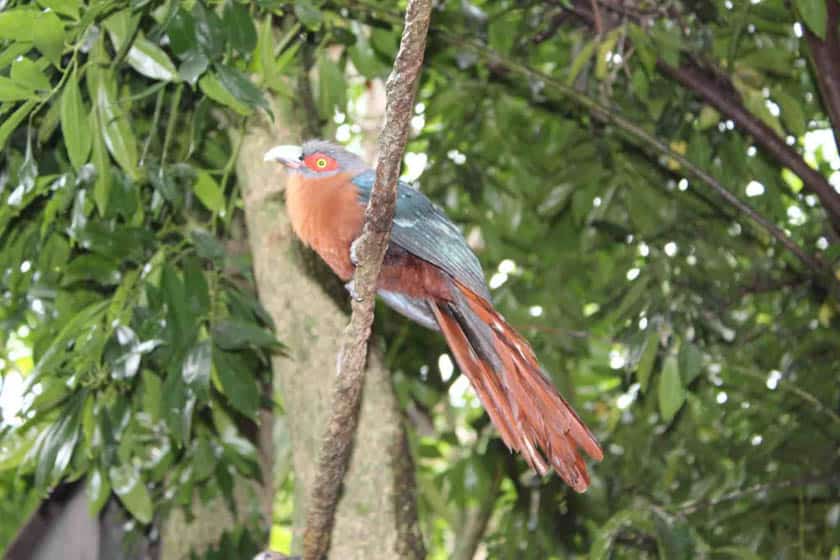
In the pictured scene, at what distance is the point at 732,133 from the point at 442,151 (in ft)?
3.81

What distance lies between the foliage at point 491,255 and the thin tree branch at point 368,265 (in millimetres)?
631

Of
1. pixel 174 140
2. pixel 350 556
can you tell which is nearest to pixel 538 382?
pixel 350 556

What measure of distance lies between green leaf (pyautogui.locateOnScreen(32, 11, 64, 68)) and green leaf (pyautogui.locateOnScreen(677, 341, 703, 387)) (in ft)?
6.04

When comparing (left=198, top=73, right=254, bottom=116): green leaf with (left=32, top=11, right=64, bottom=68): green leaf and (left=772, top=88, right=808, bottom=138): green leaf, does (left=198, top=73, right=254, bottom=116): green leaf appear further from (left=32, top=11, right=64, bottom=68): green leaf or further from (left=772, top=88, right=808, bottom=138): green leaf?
(left=772, top=88, right=808, bottom=138): green leaf

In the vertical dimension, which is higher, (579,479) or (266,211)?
(579,479)

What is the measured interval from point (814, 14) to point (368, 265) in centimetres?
138

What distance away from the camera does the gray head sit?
2658 mm

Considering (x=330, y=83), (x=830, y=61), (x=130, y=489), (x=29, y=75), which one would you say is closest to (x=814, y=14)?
(x=830, y=61)

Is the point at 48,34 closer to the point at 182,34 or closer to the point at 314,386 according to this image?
the point at 182,34

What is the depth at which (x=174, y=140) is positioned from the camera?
12.1 ft

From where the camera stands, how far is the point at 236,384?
3.02 meters

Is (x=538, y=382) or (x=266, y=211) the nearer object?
(x=538, y=382)

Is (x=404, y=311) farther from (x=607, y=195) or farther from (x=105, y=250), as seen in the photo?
(x=607, y=195)

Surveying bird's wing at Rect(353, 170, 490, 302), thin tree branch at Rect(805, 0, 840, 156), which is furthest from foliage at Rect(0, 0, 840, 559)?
bird's wing at Rect(353, 170, 490, 302)
